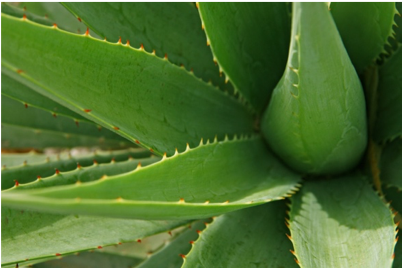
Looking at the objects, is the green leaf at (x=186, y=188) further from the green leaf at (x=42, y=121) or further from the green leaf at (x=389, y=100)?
the green leaf at (x=42, y=121)

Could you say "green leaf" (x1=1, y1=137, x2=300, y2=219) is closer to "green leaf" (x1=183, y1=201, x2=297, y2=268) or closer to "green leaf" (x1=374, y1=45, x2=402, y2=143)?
"green leaf" (x1=183, y1=201, x2=297, y2=268)

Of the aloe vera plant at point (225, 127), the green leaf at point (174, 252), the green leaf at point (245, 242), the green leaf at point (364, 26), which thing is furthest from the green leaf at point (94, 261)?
the green leaf at point (364, 26)

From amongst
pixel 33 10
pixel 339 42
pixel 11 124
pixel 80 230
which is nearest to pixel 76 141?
pixel 11 124

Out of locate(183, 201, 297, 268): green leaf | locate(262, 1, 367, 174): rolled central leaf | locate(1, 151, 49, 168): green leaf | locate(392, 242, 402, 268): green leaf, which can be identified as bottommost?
locate(392, 242, 402, 268): green leaf

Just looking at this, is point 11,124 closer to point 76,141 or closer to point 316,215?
point 76,141

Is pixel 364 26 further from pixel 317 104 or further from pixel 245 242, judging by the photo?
pixel 245 242

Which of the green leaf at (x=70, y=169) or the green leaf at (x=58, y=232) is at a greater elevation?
the green leaf at (x=70, y=169)

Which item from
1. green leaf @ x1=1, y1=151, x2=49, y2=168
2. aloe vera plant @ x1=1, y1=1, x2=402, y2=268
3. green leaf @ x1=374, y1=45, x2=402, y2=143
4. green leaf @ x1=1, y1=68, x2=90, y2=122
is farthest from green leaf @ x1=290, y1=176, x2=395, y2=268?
green leaf @ x1=1, y1=151, x2=49, y2=168
